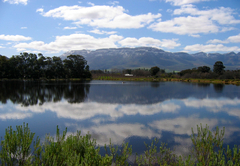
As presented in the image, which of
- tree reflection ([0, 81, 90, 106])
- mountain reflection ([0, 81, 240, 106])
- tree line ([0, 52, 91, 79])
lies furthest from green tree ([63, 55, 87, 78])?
tree reflection ([0, 81, 90, 106])

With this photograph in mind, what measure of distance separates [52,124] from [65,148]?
685cm

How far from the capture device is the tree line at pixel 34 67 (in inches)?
2722

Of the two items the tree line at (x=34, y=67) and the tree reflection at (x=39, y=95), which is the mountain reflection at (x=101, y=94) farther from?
the tree line at (x=34, y=67)

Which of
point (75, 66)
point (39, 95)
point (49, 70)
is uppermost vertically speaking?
point (75, 66)

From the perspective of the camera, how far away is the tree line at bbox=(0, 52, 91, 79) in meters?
69.1

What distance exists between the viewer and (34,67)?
72.7 m

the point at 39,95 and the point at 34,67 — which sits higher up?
the point at 34,67

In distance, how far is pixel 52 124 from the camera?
11602mm

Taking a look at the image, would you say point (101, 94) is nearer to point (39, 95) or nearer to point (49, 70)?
point (39, 95)

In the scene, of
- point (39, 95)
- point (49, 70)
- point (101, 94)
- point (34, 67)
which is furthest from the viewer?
point (49, 70)

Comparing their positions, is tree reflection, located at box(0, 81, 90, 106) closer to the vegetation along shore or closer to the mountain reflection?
the mountain reflection

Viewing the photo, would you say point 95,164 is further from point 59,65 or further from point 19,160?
point 59,65

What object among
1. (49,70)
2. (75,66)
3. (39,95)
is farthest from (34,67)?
(39,95)

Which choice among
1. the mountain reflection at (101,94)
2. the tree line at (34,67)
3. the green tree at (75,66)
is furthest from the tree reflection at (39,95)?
the green tree at (75,66)
